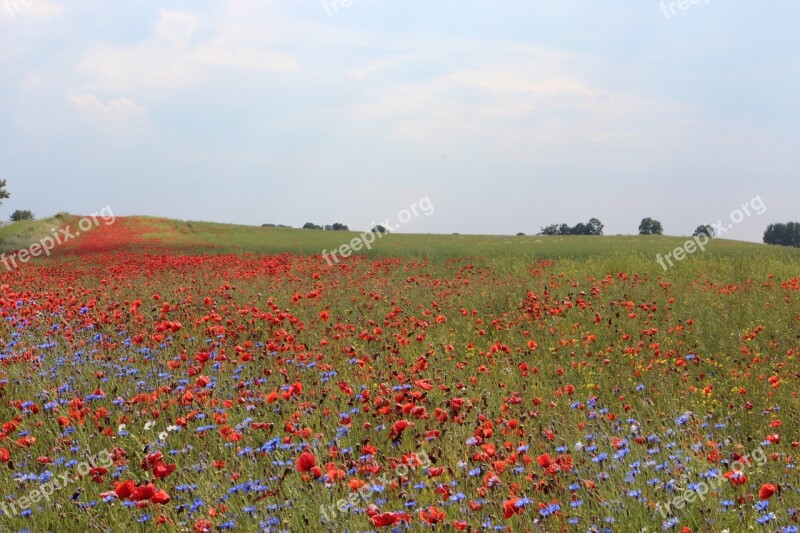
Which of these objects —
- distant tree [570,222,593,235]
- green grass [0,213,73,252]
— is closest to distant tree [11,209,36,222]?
green grass [0,213,73,252]

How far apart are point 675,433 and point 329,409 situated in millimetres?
2587

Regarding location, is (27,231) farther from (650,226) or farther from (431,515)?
(650,226)

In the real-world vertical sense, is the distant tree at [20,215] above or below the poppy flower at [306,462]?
above

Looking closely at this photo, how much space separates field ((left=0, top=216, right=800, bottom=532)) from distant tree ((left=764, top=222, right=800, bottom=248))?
74202 millimetres

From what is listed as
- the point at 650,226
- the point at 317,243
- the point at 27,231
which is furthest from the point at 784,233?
the point at 27,231

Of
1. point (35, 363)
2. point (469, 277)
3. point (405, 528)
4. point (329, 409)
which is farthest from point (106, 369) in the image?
point (469, 277)

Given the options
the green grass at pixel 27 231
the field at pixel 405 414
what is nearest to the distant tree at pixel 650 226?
the green grass at pixel 27 231

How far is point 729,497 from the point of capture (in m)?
3.93

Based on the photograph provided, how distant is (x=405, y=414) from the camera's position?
197 inches

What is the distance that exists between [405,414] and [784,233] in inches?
3344

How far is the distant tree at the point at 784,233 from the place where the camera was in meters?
76.1

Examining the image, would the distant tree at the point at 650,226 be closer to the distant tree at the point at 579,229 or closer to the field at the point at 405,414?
the distant tree at the point at 579,229

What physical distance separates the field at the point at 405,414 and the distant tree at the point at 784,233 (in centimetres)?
7420

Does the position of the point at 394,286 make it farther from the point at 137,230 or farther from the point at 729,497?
the point at 137,230
